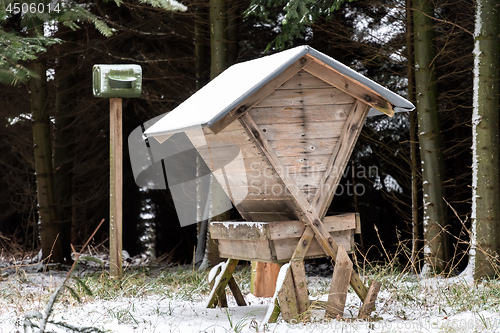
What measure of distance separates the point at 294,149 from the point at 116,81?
7.63 ft

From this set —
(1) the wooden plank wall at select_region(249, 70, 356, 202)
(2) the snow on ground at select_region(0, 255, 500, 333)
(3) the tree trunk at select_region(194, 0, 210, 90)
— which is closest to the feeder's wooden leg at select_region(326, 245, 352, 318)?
(2) the snow on ground at select_region(0, 255, 500, 333)

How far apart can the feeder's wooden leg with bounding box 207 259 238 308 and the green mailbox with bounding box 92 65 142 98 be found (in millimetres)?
2078

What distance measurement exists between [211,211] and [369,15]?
4230 millimetres

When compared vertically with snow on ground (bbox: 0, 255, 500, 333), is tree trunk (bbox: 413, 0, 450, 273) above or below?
above

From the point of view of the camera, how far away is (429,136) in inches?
293

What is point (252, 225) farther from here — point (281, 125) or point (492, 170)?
point (492, 170)

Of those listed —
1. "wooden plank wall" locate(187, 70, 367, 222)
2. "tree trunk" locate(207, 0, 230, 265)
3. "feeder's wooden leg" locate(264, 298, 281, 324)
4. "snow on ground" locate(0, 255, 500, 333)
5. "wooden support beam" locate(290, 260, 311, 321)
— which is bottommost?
"snow on ground" locate(0, 255, 500, 333)

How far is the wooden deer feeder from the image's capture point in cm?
417

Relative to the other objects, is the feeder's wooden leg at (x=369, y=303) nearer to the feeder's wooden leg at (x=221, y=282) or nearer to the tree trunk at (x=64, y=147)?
the feeder's wooden leg at (x=221, y=282)

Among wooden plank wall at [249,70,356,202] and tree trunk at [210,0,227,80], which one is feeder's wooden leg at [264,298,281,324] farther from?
tree trunk at [210,0,227,80]

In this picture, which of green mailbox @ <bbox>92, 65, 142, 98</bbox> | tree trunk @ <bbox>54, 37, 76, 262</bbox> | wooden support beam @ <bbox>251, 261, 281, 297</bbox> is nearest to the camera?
wooden support beam @ <bbox>251, 261, 281, 297</bbox>

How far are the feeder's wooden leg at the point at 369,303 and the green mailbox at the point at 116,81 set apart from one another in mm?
3072

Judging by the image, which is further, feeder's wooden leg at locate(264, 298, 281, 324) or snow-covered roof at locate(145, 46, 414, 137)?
feeder's wooden leg at locate(264, 298, 281, 324)

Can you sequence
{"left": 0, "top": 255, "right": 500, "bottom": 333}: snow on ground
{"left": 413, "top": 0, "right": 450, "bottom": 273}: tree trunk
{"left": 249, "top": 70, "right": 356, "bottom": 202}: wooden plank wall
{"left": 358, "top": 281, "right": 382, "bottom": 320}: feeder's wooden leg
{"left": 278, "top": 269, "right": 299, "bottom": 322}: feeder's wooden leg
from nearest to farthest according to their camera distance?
1. {"left": 0, "top": 255, "right": 500, "bottom": 333}: snow on ground
2. {"left": 278, "top": 269, "right": 299, "bottom": 322}: feeder's wooden leg
3. {"left": 249, "top": 70, "right": 356, "bottom": 202}: wooden plank wall
4. {"left": 358, "top": 281, "right": 382, "bottom": 320}: feeder's wooden leg
5. {"left": 413, "top": 0, "right": 450, "bottom": 273}: tree trunk
